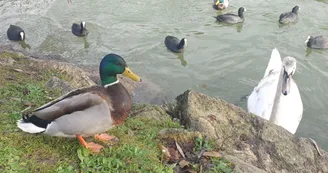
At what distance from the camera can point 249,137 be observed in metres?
5.23

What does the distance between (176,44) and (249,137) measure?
258 inches

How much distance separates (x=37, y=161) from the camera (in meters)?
3.81

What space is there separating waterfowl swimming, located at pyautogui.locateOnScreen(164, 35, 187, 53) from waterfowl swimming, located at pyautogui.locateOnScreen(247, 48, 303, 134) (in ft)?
12.4

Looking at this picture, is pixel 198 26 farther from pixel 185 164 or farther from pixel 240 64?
pixel 185 164

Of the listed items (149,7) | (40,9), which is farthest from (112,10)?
(40,9)

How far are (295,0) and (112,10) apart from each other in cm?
696

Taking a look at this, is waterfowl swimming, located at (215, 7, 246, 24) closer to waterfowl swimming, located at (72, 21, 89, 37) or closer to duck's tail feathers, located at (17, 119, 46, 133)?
waterfowl swimming, located at (72, 21, 89, 37)

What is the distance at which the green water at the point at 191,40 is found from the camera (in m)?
9.83

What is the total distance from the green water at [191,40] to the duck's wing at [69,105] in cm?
496

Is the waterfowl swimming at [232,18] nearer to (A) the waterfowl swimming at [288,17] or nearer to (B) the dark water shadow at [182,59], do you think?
(A) the waterfowl swimming at [288,17]

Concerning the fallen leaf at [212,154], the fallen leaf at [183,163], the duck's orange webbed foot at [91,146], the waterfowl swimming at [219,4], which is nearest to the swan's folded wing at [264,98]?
the fallen leaf at [212,154]

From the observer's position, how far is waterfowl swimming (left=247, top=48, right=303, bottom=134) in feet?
24.0

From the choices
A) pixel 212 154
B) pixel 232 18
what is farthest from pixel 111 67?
pixel 232 18

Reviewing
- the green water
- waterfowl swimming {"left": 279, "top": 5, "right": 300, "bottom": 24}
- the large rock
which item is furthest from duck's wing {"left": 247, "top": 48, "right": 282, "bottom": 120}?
waterfowl swimming {"left": 279, "top": 5, "right": 300, "bottom": 24}
